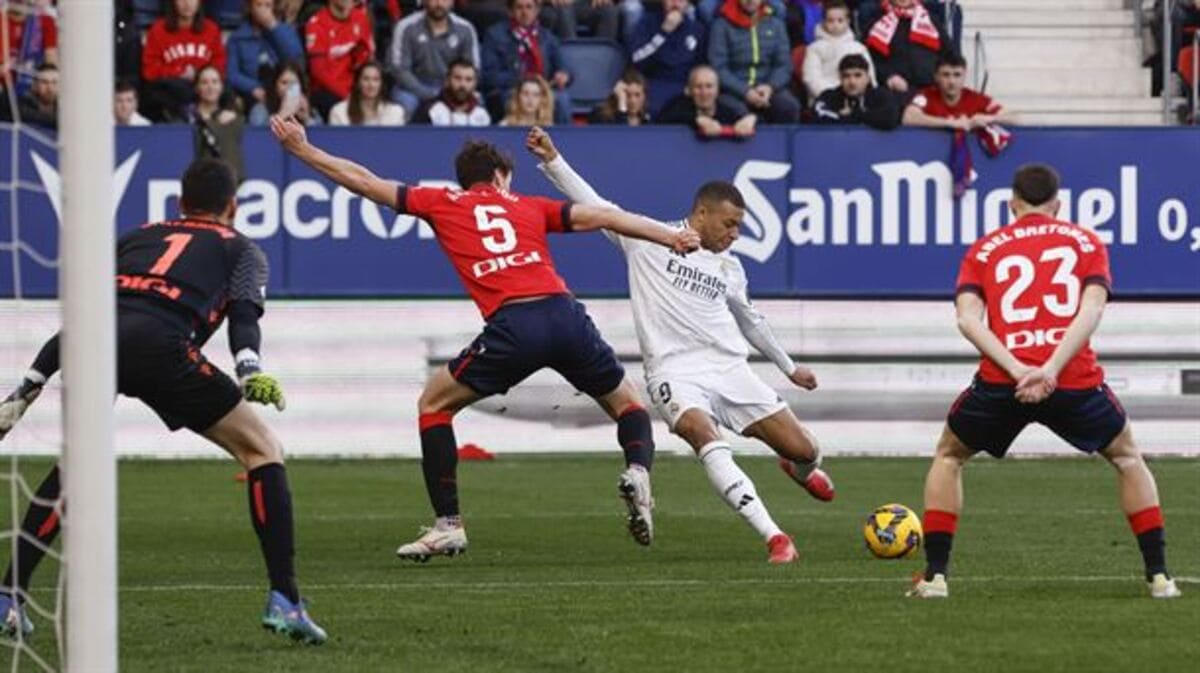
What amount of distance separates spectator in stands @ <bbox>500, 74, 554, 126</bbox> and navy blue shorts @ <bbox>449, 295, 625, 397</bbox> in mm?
9433

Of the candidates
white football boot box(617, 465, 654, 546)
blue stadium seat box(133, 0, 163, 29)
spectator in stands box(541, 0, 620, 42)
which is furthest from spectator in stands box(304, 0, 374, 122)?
white football boot box(617, 465, 654, 546)

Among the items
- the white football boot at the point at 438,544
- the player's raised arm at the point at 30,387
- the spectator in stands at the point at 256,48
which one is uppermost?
the spectator in stands at the point at 256,48

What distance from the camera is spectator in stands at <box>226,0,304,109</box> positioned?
78.8 ft

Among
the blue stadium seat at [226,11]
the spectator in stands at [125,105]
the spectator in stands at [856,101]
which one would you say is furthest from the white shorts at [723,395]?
the blue stadium seat at [226,11]

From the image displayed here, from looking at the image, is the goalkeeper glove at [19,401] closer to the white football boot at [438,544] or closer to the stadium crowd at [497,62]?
the white football boot at [438,544]

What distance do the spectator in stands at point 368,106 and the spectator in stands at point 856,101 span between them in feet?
12.4

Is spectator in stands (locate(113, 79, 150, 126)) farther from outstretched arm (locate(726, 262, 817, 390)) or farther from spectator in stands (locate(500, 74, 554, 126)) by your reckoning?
outstretched arm (locate(726, 262, 817, 390))

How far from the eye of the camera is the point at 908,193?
23500 mm

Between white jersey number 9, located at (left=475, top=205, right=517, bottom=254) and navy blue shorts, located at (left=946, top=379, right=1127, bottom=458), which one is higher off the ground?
white jersey number 9, located at (left=475, top=205, right=517, bottom=254)

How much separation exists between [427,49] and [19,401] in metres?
13.6

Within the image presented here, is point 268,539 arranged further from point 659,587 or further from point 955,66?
point 955,66

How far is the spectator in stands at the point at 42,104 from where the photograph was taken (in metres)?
22.5

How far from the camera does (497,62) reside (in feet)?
81.0

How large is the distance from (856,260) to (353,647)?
13846 millimetres
